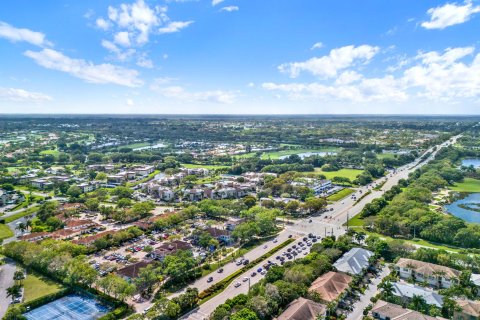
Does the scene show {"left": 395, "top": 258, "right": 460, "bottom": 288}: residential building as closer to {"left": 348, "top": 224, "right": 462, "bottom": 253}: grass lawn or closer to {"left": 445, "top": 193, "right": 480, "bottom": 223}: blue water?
{"left": 348, "top": 224, "right": 462, "bottom": 253}: grass lawn

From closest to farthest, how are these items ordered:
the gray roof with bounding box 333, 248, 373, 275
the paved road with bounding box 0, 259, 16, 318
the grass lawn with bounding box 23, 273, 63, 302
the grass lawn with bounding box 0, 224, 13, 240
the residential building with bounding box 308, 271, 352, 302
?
the residential building with bounding box 308, 271, 352, 302
the paved road with bounding box 0, 259, 16, 318
the grass lawn with bounding box 23, 273, 63, 302
the gray roof with bounding box 333, 248, 373, 275
the grass lawn with bounding box 0, 224, 13, 240

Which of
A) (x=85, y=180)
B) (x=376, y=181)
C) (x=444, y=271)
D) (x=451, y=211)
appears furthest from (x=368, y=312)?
(x=85, y=180)

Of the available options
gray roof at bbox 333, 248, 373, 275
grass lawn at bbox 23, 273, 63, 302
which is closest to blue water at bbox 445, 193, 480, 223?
gray roof at bbox 333, 248, 373, 275

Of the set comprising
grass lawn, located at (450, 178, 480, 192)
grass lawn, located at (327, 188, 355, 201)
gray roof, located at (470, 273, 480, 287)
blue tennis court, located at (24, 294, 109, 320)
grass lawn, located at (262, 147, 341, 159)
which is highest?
gray roof, located at (470, 273, 480, 287)

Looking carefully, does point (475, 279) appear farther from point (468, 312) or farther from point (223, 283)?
point (223, 283)

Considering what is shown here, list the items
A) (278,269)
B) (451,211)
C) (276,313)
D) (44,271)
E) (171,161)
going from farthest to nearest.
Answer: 1. (171,161)
2. (451,211)
3. (44,271)
4. (278,269)
5. (276,313)

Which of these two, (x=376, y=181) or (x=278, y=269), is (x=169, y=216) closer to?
(x=278, y=269)
